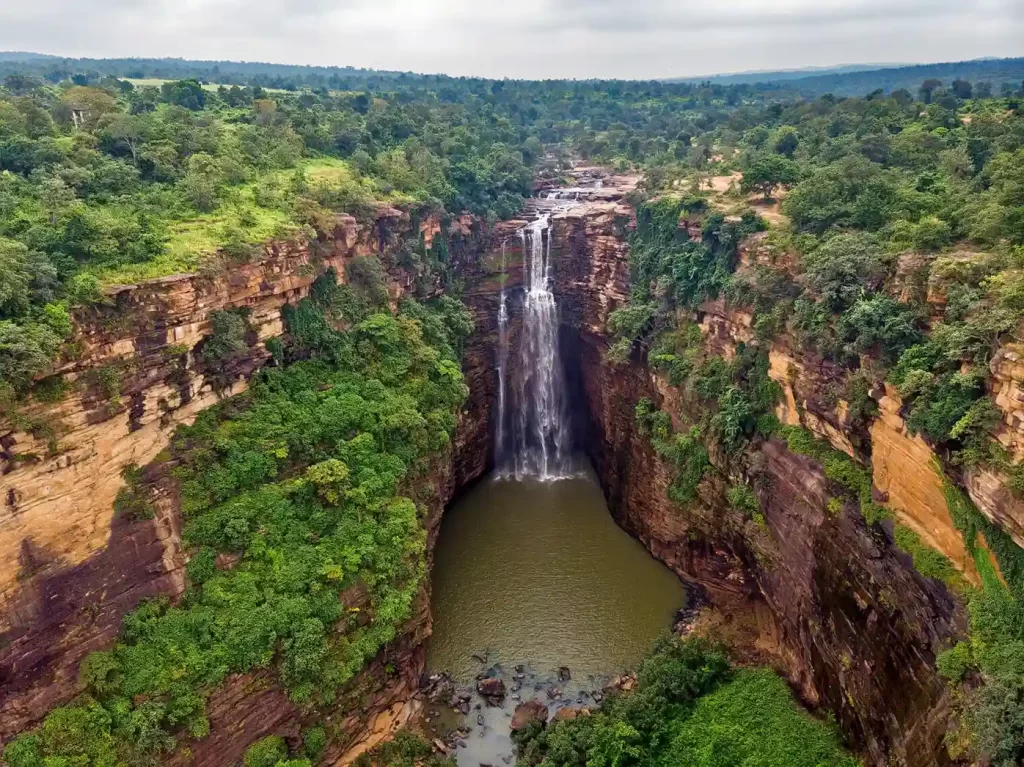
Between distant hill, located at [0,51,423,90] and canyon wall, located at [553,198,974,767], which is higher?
distant hill, located at [0,51,423,90]

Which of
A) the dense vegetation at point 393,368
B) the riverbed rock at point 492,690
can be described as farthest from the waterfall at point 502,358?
the riverbed rock at point 492,690

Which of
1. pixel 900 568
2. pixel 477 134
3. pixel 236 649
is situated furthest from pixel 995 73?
pixel 236 649

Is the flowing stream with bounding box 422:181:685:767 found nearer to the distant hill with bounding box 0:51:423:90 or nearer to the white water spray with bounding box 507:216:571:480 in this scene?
the white water spray with bounding box 507:216:571:480

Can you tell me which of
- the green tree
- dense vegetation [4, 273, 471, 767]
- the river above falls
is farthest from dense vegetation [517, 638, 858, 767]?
the green tree

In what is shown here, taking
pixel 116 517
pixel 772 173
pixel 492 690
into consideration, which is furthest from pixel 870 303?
pixel 116 517

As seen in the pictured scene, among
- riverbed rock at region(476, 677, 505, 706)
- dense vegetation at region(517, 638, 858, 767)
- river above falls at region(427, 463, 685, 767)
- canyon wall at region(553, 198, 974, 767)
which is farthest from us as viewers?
river above falls at region(427, 463, 685, 767)

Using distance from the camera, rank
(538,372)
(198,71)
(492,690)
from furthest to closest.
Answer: (198,71), (538,372), (492,690)

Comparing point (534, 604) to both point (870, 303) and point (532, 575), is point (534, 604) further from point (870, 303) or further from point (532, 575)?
point (870, 303)
